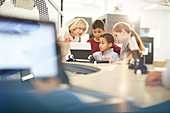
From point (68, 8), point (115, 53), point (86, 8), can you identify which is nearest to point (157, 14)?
point (86, 8)

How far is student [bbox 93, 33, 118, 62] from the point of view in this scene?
3.60 ft

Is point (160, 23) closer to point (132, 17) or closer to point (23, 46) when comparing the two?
point (132, 17)

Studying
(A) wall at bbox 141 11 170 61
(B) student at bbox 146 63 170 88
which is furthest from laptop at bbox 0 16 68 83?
(A) wall at bbox 141 11 170 61

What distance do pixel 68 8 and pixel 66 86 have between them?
27.1ft

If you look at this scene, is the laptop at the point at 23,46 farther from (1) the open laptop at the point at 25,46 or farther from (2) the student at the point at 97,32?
(2) the student at the point at 97,32

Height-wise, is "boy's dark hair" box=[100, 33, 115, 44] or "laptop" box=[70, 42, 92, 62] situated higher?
"boy's dark hair" box=[100, 33, 115, 44]

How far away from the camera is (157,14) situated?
888 cm

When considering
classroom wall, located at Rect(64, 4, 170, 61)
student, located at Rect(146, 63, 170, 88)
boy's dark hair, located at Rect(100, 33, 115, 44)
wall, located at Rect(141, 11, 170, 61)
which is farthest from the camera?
wall, located at Rect(141, 11, 170, 61)

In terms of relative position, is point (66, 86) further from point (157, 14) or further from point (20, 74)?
point (157, 14)

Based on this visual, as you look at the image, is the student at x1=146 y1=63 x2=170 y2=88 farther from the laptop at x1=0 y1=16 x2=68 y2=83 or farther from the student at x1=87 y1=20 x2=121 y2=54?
the student at x1=87 y1=20 x2=121 y2=54

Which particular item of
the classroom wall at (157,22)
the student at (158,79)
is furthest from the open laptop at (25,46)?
the classroom wall at (157,22)

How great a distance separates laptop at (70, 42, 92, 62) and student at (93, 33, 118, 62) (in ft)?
0.28

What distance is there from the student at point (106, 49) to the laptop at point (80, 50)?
0.08 meters

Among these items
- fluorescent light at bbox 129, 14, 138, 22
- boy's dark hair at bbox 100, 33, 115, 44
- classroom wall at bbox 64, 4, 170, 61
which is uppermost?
classroom wall at bbox 64, 4, 170, 61
